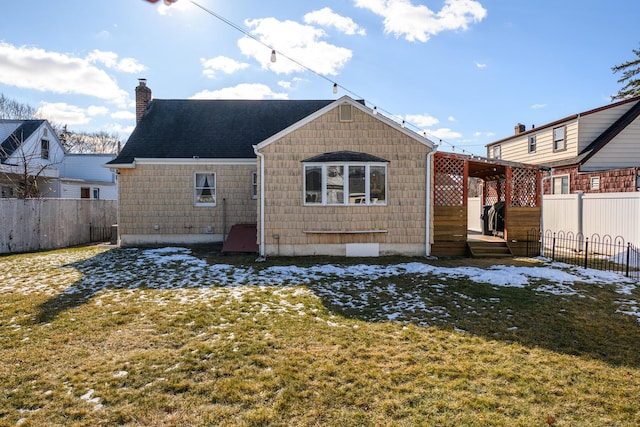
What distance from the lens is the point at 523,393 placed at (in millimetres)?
3256

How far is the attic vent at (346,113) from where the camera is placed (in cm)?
1020

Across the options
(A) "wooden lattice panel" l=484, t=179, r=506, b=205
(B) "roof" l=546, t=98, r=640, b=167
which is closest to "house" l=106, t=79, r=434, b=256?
(A) "wooden lattice panel" l=484, t=179, r=506, b=205

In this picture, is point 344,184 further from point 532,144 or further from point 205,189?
point 532,144

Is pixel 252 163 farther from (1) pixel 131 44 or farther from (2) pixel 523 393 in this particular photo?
(2) pixel 523 393

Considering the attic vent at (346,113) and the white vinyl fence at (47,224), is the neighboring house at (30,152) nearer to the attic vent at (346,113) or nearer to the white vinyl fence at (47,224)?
the white vinyl fence at (47,224)

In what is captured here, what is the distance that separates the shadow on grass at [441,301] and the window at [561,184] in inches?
432

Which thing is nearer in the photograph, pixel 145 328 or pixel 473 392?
pixel 473 392

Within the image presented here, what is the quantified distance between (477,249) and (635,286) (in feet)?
13.4

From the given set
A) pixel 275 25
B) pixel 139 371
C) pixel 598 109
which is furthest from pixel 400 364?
pixel 598 109

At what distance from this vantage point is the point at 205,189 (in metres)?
13.3

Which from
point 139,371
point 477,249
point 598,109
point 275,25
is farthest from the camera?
point 598,109

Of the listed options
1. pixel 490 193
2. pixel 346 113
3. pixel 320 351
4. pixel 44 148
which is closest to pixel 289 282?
pixel 320 351

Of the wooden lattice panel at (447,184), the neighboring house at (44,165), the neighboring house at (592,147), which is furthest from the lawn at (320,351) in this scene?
the neighboring house at (44,165)

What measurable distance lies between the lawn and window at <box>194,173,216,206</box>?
5.74 metres
